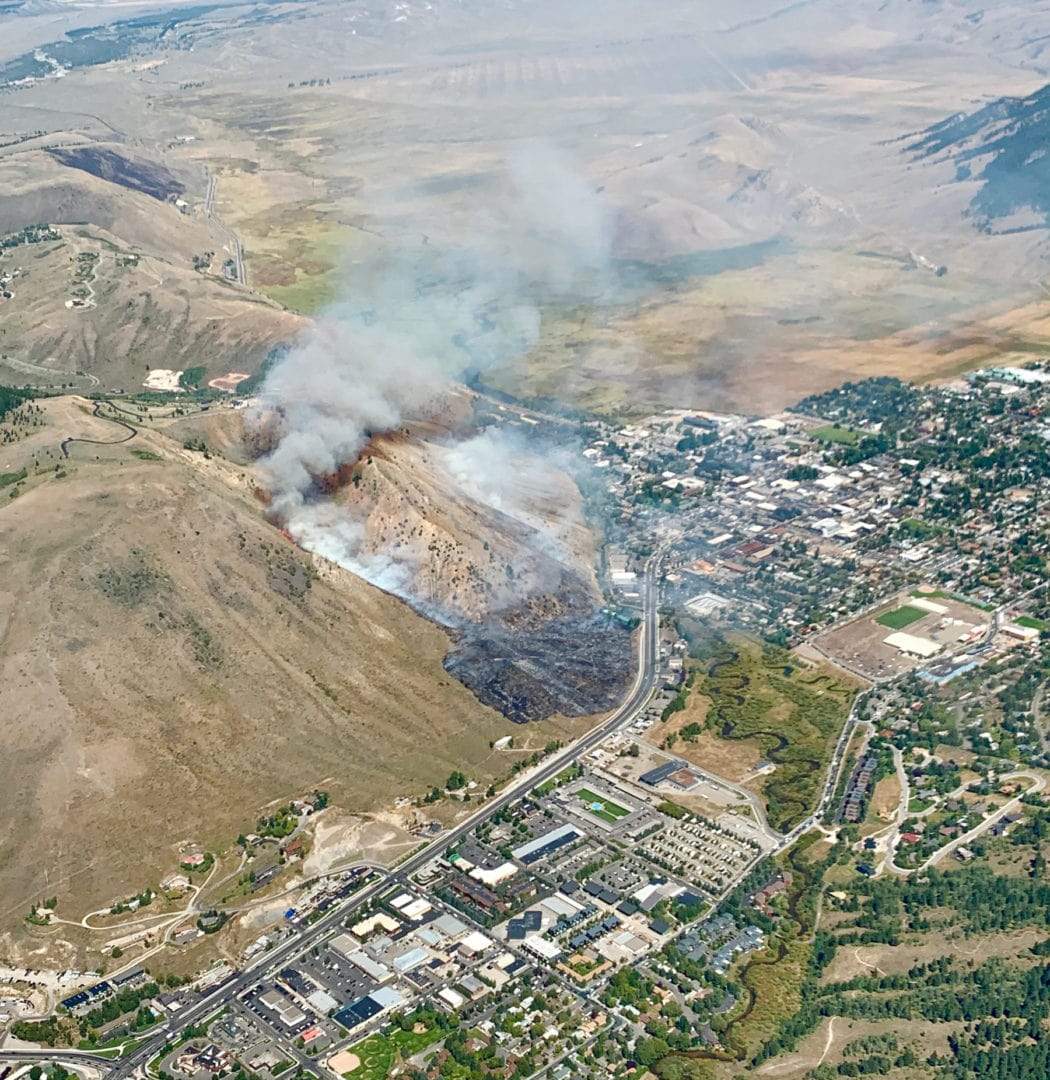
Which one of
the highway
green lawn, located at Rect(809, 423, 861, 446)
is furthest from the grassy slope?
green lawn, located at Rect(809, 423, 861, 446)

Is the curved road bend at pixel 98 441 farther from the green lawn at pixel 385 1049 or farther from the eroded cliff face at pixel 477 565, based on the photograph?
the green lawn at pixel 385 1049

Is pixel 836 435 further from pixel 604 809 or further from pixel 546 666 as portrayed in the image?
pixel 604 809

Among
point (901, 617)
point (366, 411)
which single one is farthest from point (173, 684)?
point (901, 617)

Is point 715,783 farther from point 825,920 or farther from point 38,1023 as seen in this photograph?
point 38,1023

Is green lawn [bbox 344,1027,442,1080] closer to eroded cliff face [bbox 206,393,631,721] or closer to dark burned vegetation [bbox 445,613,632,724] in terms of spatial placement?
dark burned vegetation [bbox 445,613,632,724]

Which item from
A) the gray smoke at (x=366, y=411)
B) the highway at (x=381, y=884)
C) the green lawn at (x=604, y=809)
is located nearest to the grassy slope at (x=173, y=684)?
the highway at (x=381, y=884)

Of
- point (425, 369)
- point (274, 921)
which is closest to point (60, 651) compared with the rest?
point (274, 921)

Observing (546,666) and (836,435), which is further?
(836,435)
